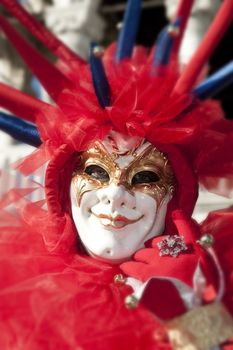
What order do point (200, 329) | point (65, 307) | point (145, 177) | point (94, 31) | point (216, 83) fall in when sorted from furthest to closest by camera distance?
point (94, 31)
point (145, 177)
point (216, 83)
point (65, 307)
point (200, 329)

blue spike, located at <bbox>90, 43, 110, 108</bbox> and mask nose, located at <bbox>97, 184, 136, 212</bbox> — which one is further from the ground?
blue spike, located at <bbox>90, 43, 110, 108</bbox>

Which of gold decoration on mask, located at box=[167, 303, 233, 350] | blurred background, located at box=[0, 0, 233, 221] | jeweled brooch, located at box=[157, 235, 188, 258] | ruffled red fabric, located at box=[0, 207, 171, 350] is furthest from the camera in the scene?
blurred background, located at box=[0, 0, 233, 221]

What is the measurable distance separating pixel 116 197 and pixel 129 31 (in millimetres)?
467

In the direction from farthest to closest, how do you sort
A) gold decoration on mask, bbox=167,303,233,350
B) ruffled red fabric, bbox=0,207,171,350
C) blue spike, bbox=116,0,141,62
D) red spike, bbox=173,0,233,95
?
blue spike, bbox=116,0,141,62, red spike, bbox=173,0,233,95, ruffled red fabric, bbox=0,207,171,350, gold decoration on mask, bbox=167,303,233,350

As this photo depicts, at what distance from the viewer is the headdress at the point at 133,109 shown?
1.53m

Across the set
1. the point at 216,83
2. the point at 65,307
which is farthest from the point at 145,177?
the point at 65,307

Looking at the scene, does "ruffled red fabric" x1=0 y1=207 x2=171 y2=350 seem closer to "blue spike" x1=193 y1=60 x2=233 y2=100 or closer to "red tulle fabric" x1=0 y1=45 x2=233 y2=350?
"red tulle fabric" x1=0 y1=45 x2=233 y2=350

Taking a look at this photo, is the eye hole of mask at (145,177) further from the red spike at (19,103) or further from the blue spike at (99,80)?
the red spike at (19,103)

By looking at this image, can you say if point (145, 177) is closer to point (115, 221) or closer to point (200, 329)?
point (115, 221)

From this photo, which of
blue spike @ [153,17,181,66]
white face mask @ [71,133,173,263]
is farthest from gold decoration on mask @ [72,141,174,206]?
blue spike @ [153,17,181,66]

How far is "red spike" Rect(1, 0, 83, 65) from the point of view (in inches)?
68.4

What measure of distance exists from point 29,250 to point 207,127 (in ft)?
1.86

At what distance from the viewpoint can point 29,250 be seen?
162 centimetres

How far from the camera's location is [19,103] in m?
1.62
